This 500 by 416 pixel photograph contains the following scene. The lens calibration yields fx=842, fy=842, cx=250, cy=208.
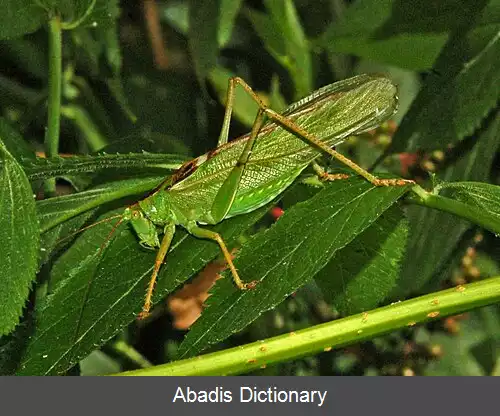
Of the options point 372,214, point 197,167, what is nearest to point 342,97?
point 197,167

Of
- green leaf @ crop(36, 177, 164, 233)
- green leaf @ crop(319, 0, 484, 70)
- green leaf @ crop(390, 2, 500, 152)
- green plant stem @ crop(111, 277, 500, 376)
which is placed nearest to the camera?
green plant stem @ crop(111, 277, 500, 376)

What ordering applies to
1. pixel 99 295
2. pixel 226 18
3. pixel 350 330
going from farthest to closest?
pixel 226 18
pixel 99 295
pixel 350 330

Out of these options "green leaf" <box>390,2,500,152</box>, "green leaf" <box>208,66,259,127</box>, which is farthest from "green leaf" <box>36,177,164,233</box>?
"green leaf" <box>208,66,259,127</box>

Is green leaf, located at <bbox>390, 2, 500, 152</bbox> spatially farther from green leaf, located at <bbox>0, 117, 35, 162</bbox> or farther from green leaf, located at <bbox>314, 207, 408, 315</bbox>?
green leaf, located at <bbox>0, 117, 35, 162</bbox>

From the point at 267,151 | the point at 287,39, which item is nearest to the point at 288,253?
the point at 267,151

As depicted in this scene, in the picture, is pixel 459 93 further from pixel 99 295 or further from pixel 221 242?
pixel 99 295

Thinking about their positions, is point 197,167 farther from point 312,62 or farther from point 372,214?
point 312,62
